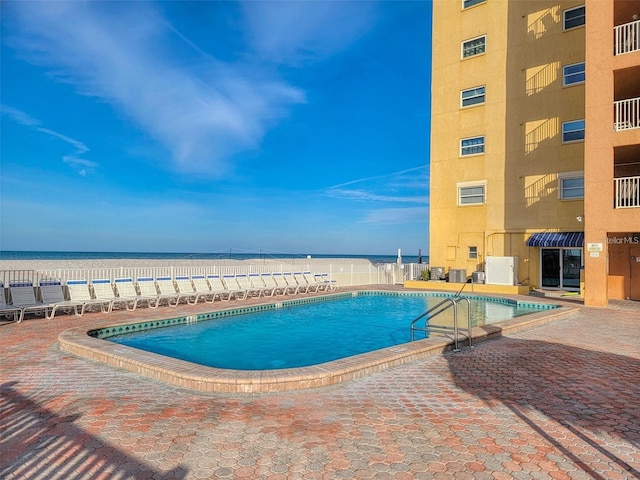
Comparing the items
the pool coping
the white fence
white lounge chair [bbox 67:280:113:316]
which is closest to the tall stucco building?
the white fence

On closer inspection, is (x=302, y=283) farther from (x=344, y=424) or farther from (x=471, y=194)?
(x=344, y=424)

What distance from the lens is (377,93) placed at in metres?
33.9

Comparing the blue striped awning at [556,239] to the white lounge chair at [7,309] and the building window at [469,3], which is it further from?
the white lounge chair at [7,309]

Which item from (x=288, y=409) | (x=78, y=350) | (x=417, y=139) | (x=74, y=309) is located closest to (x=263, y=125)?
(x=417, y=139)

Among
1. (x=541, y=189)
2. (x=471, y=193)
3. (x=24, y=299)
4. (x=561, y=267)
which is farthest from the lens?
(x=471, y=193)

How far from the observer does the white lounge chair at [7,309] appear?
11.4 metres

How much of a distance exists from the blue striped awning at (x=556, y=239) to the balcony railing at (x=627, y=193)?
350 cm

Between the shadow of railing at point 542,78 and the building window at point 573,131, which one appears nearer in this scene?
the building window at point 573,131

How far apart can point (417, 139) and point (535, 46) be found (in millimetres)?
18544

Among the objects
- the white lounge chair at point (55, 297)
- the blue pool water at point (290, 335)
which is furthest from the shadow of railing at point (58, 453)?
the white lounge chair at point (55, 297)

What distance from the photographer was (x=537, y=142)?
70.8 ft

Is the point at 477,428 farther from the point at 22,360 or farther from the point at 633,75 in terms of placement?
the point at 633,75

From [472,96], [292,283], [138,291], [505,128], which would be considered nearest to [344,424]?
[138,291]

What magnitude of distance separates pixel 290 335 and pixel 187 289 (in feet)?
19.5
